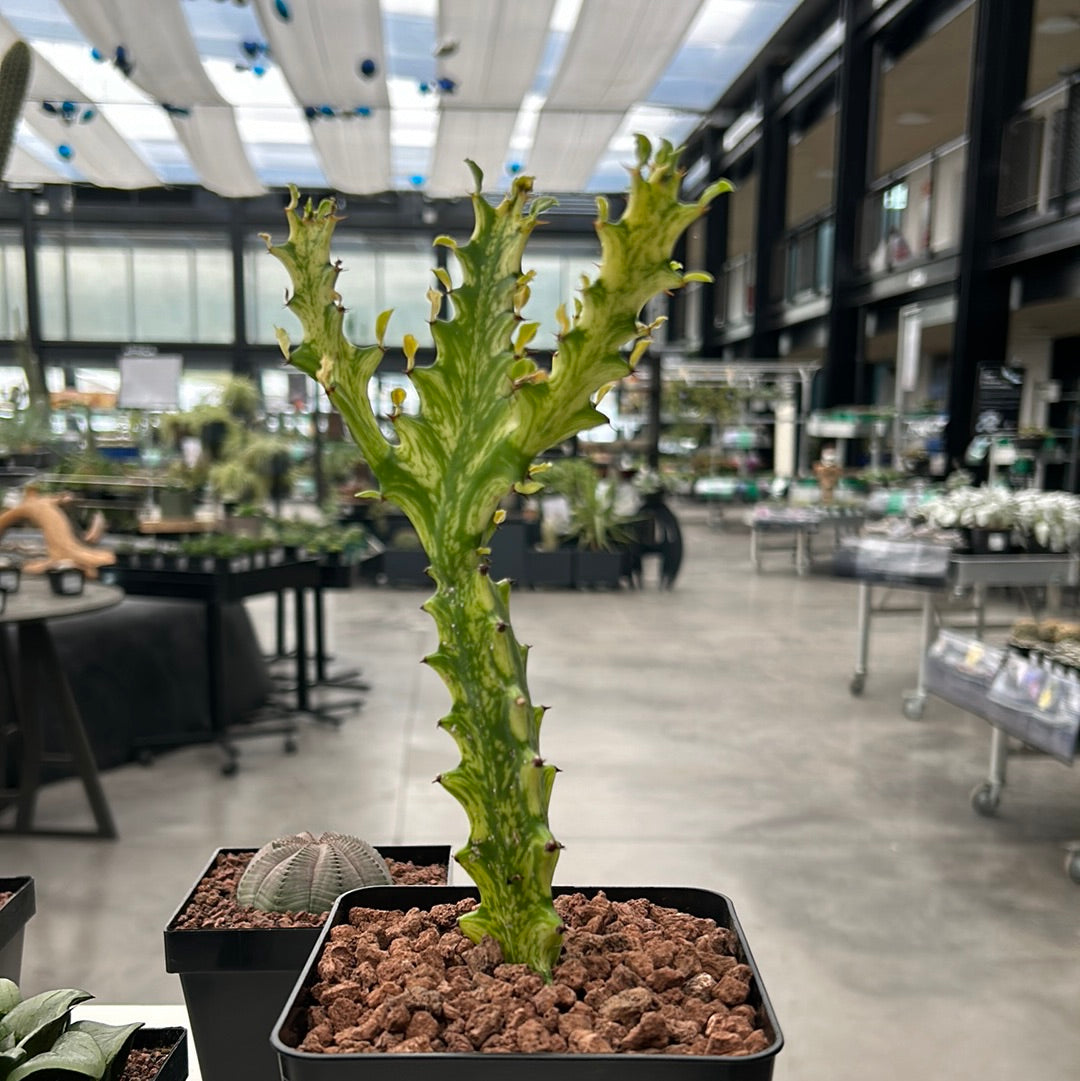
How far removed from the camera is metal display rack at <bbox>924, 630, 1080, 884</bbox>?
10.0 feet

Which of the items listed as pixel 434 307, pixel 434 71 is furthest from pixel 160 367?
pixel 434 71

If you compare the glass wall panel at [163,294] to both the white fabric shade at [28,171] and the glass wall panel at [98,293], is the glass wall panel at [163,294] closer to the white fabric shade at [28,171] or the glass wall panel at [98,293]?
the glass wall panel at [98,293]

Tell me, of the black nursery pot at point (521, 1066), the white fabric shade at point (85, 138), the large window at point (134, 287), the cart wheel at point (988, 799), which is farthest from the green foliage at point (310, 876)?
the large window at point (134, 287)

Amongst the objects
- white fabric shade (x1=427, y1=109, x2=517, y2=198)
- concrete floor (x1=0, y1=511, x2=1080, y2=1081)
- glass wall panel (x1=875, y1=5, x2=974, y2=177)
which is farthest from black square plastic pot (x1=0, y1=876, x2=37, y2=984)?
glass wall panel (x1=875, y1=5, x2=974, y2=177)

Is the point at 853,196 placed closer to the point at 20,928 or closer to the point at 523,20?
the point at 523,20

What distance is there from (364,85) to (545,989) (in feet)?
37.1

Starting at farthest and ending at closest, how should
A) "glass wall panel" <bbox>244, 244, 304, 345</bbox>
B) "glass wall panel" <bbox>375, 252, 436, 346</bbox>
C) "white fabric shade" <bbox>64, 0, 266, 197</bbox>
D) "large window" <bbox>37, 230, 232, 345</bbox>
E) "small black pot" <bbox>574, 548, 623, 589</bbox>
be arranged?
"glass wall panel" <bbox>375, 252, 436, 346</bbox> < "glass wall panel" <bbox>244, 244, 304, 345</bbox> < "large window" <bbox>37, 230, 232, 345</bbox> < "white fabric shade" <bbox>64, 0, 266, 197</bbox> < "small black pot" <bbox>574, 548, 623, 589</bbox>

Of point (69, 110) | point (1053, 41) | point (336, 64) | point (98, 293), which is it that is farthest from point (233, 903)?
point (98, 293)

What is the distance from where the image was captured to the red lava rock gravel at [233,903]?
123cm

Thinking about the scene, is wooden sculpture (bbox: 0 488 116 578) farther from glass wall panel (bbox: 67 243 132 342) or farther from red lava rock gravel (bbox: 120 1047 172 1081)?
glass wall panel (bbox: 67 243 132 342)

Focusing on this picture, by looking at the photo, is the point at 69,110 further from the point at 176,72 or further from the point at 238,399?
the point at 238,399

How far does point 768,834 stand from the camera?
352 centimetres

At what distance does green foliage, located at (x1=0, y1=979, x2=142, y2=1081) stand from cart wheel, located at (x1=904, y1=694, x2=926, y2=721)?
458 centimetres

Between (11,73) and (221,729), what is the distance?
9.50 ft
